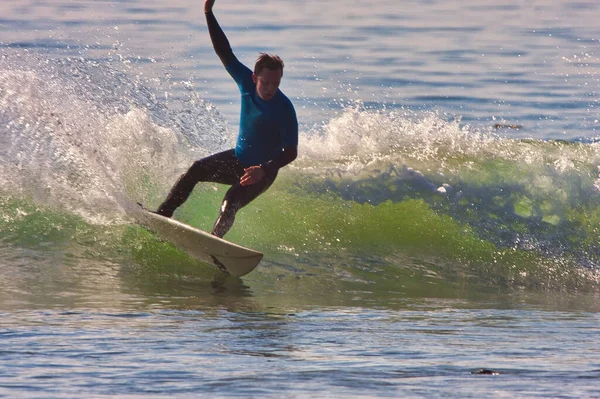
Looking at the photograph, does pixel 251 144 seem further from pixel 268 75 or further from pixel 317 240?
pixel 317 240

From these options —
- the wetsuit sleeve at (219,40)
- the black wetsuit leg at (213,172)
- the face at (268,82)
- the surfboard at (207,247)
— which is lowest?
the surfboard at (207,247)

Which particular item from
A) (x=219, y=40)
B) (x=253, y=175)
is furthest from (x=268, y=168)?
(x=219, y=40)

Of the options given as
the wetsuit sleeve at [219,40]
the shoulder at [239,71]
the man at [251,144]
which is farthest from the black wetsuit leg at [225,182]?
the wetsuit sleeve at [219,40]

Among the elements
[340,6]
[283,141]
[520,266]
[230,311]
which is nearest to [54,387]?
[230,311]

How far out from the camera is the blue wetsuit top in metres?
8.74

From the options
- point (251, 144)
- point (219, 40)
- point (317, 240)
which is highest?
point (219, 40)

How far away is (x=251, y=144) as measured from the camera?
29.1 feet

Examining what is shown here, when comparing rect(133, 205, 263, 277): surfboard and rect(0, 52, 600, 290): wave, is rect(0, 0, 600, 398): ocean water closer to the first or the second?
rect(0, 52, 600, 290): wave

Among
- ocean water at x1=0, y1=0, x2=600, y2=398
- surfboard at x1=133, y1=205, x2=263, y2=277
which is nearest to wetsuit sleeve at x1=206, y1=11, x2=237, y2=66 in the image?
surfboard at x1=133, y1=205, x2=263, y2=277

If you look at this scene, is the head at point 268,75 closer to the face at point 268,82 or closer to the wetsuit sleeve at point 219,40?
the face at point 268,82

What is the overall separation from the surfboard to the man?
132 mm

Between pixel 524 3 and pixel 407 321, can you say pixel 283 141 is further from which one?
pixel 524 3

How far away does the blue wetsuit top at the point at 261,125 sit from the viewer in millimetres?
8742

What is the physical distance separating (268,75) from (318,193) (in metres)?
2.97
